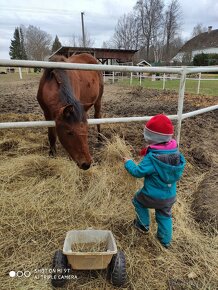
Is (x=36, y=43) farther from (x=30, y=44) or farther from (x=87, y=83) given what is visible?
(x=87, y=83)

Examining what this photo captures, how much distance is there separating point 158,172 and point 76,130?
814mm

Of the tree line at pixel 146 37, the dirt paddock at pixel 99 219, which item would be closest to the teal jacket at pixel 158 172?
the dirt paddock at pixel 99 219

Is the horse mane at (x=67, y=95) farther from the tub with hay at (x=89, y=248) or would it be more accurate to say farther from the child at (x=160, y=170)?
the tub with hay at (x=89, y=248)

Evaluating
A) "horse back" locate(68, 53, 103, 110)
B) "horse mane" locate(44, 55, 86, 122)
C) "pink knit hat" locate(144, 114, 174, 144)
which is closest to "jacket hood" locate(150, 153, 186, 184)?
"pink knit hat" locate(144, 114, 174, 144)

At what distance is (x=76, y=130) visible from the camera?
2445mm

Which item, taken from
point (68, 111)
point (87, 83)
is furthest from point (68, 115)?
point (87, 83)

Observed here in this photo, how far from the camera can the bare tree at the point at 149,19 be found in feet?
174

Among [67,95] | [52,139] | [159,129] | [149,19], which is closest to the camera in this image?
[159,129]

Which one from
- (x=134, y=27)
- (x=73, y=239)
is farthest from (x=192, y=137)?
(x=134, y=27)

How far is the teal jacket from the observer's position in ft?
6.94

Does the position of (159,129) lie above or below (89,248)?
above

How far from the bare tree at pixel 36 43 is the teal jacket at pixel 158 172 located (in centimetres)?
5412

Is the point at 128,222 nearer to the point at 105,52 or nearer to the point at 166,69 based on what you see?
the point at 166,69

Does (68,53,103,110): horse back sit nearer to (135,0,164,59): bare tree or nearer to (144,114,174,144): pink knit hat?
(144,114,174,144): pink knit hat
